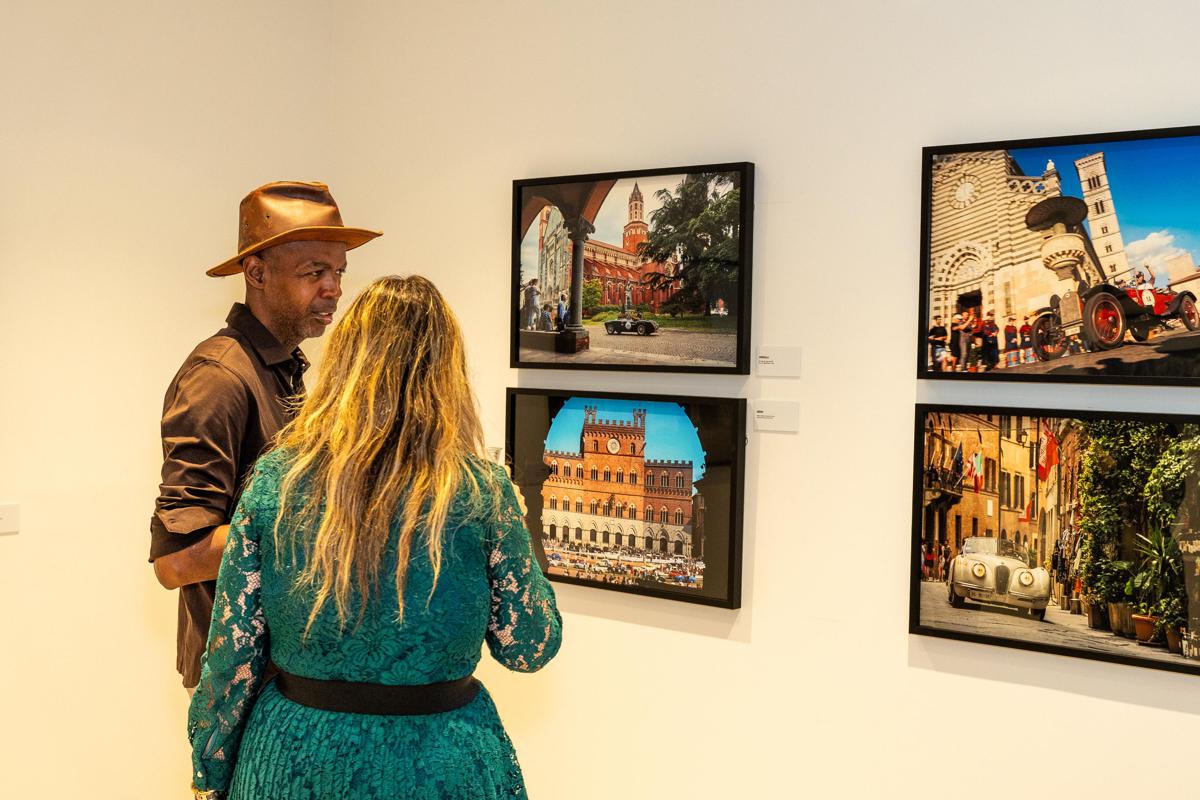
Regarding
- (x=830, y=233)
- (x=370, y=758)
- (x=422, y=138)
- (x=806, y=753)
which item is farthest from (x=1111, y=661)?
(x=422, y=138)

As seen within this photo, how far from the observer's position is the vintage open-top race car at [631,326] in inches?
108

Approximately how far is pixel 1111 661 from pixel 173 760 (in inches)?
95.3

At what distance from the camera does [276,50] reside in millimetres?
3217

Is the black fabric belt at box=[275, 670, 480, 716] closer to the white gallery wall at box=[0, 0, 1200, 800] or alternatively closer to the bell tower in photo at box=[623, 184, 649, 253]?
the white gallery wall at box=[0, 0, 1200, 800]

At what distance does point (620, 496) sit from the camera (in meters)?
2.80

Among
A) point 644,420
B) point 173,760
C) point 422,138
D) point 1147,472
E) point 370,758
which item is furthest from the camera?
point 422,138

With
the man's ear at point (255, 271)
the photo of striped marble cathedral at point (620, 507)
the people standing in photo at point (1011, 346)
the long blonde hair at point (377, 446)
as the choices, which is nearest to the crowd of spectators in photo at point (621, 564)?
the photo of striped marble cathedral at point (620, 507)

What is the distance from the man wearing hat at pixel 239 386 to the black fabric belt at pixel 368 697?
372 millimetres

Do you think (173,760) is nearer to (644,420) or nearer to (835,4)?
(644,420)

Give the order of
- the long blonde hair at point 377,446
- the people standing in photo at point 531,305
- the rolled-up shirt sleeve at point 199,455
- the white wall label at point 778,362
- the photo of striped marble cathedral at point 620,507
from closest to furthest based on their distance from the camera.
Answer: the long blonde hair at point 377,446 < the rolled-up shirt sleeve at point 199,455 < the white wall label at point 778,362 < the photo of striped marble cathedral at point 620,507 < the people standing in photo at point 531,305

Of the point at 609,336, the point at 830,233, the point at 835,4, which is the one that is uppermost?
the point at 835,4

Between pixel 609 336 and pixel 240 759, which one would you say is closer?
pixel 240 759

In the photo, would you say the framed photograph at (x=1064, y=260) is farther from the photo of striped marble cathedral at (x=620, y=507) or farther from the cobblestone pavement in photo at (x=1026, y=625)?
the photo of striped marble cathedral at (x=620, y=507)

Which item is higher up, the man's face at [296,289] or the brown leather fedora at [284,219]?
the brown leather fedora at [284,219]
